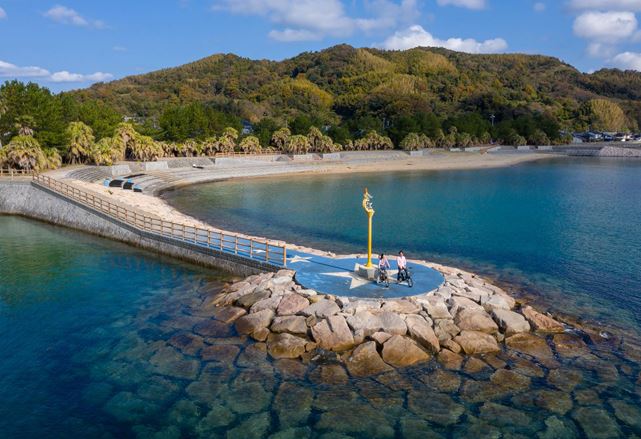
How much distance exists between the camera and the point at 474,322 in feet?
65.0

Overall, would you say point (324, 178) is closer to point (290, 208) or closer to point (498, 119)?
point (290, 208)

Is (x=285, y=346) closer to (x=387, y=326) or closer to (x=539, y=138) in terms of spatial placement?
(x=387, y=326)

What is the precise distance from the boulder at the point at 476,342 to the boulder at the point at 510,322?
110 cm

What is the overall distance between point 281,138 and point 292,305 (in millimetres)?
83967

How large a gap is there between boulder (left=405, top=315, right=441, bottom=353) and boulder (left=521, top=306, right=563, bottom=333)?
458cm

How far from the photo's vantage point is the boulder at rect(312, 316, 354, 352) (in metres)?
18.7

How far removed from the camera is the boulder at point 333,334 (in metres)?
18.7

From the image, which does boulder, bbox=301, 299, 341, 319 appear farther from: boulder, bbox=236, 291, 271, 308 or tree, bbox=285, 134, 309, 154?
tree, bbox=285, 134, 309, 154

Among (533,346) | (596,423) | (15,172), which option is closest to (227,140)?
(15,172)

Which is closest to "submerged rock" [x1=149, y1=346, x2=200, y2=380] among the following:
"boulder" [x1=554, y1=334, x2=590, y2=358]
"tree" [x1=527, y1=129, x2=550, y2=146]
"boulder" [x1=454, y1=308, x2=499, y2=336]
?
"boulder" [x1=454, y1=308, x2=499, y2=336]

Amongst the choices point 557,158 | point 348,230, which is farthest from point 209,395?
point 557,158

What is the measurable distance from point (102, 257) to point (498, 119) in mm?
175689

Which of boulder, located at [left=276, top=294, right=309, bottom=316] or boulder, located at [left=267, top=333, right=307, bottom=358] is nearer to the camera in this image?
boulder, located at [left=267, top=333, right=307, bottom=358]

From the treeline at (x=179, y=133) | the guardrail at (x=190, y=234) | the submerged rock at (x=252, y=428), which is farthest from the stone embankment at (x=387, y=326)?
the treeline at (x=179, y=133)
